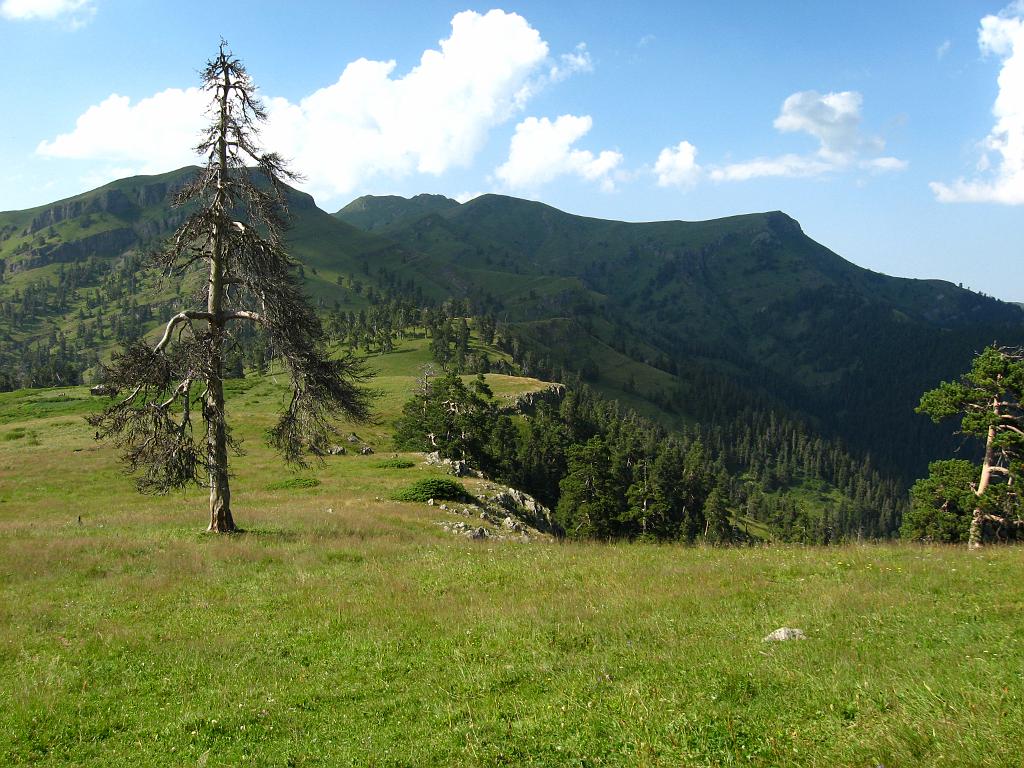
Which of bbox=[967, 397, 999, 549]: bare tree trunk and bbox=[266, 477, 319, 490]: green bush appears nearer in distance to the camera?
bbox=[967, 397, 999, 549]: bare tree trunk

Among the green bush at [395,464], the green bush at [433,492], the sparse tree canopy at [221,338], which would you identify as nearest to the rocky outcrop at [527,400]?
the green bush at [395,464]

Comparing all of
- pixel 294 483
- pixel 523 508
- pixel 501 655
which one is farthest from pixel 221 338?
pixel 523 508

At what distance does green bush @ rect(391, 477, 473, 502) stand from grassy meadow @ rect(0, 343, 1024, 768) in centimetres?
1390

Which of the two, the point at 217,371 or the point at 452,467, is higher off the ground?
the point at 217,371

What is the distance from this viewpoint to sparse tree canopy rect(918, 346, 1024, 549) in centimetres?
2995

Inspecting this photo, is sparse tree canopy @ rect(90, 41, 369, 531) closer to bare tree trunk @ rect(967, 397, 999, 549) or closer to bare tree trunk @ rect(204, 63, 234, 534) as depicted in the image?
bare tree trunk @ rect(204, 63, 234, 534)

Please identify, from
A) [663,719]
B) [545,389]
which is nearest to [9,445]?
[663,719]

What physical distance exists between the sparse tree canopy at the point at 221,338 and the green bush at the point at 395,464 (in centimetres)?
2431

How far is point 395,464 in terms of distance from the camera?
155 feet

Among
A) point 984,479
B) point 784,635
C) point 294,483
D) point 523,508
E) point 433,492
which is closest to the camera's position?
point 784,635

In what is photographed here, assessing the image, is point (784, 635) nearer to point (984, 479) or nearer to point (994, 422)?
point (994, 422)

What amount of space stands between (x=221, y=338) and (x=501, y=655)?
609 inches

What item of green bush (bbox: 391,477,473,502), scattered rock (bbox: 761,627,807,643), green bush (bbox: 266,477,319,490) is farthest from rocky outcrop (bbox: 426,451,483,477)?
scattered rock (bbox: 761,627,807,643)

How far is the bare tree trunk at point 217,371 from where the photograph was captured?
66.8 feet
